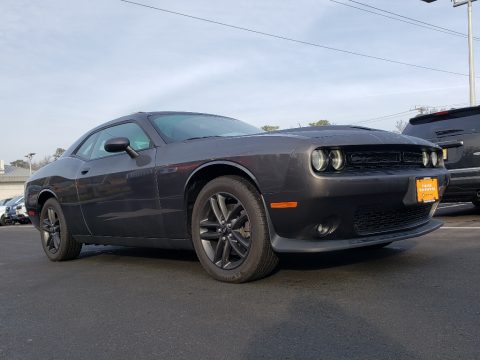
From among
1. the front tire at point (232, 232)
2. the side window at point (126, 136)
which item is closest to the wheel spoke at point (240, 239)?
the front tire at point (232, 232)

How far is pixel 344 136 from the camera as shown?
3342 millimetres

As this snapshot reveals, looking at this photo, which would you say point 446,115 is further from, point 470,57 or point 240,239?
point 470,57

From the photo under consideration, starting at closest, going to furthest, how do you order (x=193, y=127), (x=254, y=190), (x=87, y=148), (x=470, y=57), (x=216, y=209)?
(x=254, y=190) < (x=216, y=209) < (x=193, y=127) < (x=87, y=148) < (x=470, y=57)

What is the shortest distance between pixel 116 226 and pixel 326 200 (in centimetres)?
228

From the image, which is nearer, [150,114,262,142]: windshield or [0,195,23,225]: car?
[150,114,262,142]: windshield

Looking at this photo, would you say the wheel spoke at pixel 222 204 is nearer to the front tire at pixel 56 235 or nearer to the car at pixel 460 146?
the front tire at pixel 56 235

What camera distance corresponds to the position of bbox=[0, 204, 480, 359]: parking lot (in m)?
2.38

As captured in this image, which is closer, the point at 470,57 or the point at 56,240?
the point at 56,240

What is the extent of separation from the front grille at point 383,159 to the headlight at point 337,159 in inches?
2.0

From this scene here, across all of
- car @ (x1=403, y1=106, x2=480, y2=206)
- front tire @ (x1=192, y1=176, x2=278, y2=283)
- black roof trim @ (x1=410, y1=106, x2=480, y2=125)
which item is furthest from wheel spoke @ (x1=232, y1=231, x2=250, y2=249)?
black roof trim @ (x1=410, y1=106, x2=480, y2=125)

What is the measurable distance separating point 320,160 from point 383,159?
56cm

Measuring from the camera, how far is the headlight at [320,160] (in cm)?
319

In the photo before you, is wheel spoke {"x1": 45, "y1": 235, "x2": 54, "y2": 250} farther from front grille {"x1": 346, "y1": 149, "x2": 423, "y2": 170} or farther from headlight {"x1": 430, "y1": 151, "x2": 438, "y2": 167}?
headlight {"x1": 430, "y1": 151, "x2": 438, "y2": 167}

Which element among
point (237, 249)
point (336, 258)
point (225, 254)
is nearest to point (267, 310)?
point (237, 249)
